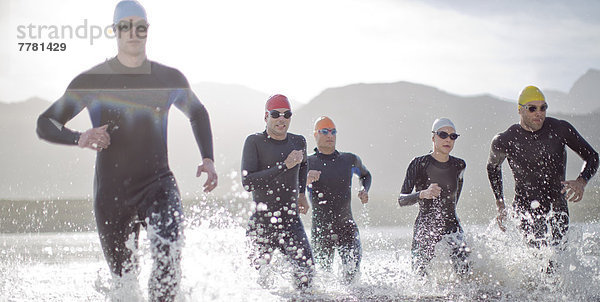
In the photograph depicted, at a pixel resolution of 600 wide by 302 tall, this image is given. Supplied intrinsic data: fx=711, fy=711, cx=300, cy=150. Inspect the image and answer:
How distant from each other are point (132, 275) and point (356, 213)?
283 ft

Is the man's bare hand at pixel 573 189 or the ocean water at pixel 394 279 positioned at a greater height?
the man's bare hand at pixel 573 189

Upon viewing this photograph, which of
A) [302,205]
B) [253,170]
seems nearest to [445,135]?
[302,205]

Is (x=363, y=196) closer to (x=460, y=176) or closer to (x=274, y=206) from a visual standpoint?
(x=460, y=176)

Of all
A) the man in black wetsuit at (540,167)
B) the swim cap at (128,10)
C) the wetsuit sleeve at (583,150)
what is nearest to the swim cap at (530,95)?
the man in black wetsuit at (540,167)

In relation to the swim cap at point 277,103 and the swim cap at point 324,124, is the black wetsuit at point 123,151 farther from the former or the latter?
the swim cap at point 324,124

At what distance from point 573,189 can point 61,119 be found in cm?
510

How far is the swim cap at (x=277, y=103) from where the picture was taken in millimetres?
7600

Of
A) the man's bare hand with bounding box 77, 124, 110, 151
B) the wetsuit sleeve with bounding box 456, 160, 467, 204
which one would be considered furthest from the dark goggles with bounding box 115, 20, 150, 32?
the wetsuit sleeve with bounding box 456, 160, 467, 204

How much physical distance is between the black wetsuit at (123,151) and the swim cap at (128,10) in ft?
1.22

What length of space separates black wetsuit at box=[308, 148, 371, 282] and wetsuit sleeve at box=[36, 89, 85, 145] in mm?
4176

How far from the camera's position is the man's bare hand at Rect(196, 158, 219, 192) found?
194 inches

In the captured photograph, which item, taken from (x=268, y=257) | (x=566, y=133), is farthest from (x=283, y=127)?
(x=566, y=133)

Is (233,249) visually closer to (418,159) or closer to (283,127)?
(283,127)

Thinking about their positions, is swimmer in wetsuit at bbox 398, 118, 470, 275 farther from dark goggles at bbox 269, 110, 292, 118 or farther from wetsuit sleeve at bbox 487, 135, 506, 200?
dark goggles at bbox 269, 110, 292, 118
